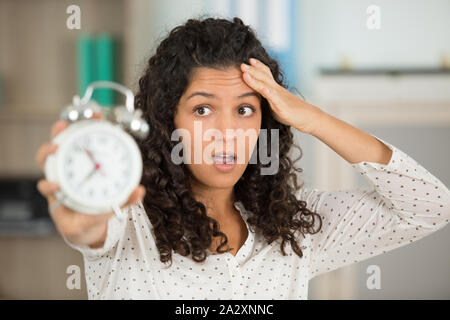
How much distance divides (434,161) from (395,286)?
575 millimetres

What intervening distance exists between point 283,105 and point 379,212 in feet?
1.03

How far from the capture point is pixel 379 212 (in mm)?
1151

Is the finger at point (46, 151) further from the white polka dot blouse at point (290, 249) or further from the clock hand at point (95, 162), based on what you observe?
the white polka dot blouse at point (290, 249)

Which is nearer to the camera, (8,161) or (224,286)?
(224,286)

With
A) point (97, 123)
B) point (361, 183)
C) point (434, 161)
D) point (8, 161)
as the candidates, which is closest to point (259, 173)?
point (97, 123)

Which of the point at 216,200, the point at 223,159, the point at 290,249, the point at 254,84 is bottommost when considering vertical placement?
the point at 290,249

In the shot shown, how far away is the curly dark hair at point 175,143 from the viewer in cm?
107

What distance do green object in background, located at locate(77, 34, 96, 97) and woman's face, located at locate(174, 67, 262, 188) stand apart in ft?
4.70

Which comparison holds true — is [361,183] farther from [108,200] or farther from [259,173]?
[108,200]

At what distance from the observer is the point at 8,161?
2.59 m

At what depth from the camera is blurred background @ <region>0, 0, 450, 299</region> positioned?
2389 mm

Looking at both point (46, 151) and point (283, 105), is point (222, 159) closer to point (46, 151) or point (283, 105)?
point (283, 105)

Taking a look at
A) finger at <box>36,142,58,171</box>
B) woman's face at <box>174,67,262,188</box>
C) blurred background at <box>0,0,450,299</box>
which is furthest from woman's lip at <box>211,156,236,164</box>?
blurred background at <box>0,0,450,299</box>

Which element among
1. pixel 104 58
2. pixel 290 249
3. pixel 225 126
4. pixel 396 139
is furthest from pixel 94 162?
pixel 396 139
